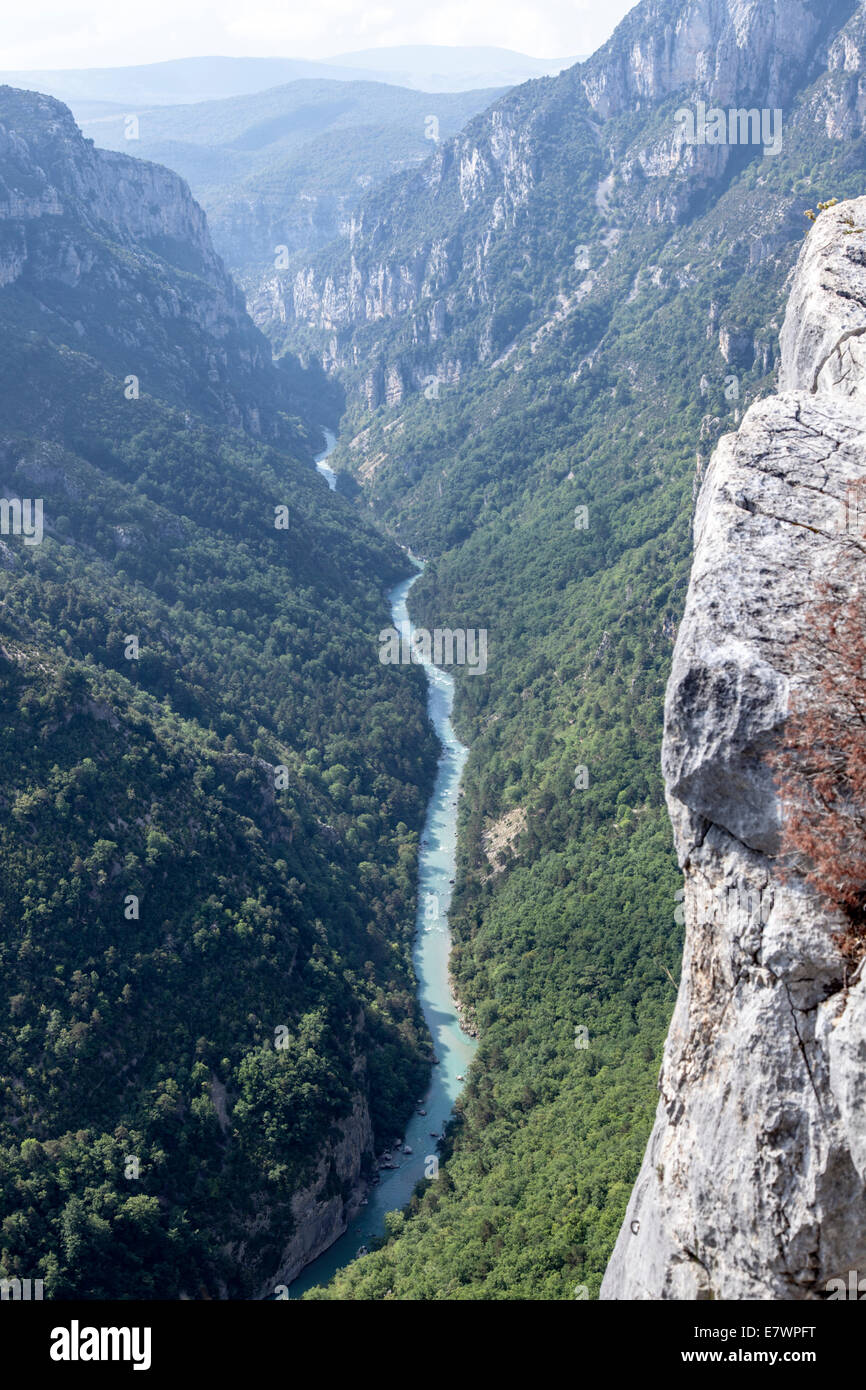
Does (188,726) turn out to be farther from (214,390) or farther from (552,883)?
(214,390)

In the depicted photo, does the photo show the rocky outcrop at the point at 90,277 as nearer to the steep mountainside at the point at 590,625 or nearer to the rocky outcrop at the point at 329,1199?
the steep mountainside at the point at 590,625

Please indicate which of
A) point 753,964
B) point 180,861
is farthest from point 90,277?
point 753,964

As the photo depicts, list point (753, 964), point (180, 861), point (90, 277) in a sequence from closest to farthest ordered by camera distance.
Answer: point (753, 964) → point (180, 861) → point (90, 277)

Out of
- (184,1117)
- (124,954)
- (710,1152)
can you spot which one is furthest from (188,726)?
(710,1152)

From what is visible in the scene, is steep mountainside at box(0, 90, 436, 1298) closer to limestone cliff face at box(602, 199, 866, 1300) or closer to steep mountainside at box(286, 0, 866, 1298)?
steep mountainside at box(286, 0, 866, 1298)

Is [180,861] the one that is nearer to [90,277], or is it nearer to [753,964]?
[753,964]

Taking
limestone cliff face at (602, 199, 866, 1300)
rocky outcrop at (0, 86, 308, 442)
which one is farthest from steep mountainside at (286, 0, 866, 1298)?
rocky outcrop at (0, 86, 308, 442)
